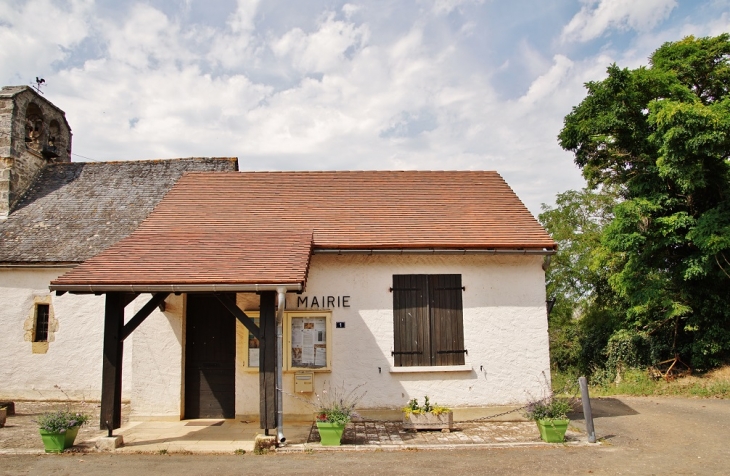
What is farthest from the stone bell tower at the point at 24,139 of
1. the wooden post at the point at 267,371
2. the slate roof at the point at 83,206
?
the wooden post at the point at 267,371

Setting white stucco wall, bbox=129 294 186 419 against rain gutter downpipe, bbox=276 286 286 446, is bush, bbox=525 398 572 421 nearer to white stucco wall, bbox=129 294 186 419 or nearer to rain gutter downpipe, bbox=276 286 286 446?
rain gutter downpipe, bbox=276 286 286 446

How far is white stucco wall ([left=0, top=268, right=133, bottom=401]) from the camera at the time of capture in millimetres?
12070

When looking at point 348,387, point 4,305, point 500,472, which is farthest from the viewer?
point 4,305

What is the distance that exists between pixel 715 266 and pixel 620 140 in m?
4.39

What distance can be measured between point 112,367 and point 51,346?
5.72 m

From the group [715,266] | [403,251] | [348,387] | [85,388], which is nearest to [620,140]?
[715,266]

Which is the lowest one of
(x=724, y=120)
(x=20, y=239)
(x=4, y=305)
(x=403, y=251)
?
(x=4, y=305)

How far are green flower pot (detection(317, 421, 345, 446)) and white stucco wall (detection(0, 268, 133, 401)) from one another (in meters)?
6.23

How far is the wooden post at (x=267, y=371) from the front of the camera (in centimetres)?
→ 775

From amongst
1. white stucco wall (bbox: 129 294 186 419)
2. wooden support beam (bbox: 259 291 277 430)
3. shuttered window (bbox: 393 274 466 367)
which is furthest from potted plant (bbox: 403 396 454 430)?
white stucco wall (bbox: 129 294 186 419)

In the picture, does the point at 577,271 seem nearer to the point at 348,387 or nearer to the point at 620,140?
the point at 620,140

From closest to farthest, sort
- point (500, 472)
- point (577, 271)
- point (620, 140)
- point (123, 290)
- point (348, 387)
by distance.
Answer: point (500, 472) → point (123, 290) → point (348, 387) → point (620, 140) → point (577, 271)

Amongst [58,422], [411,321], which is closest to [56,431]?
[58,422]

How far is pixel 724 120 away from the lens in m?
12.8
